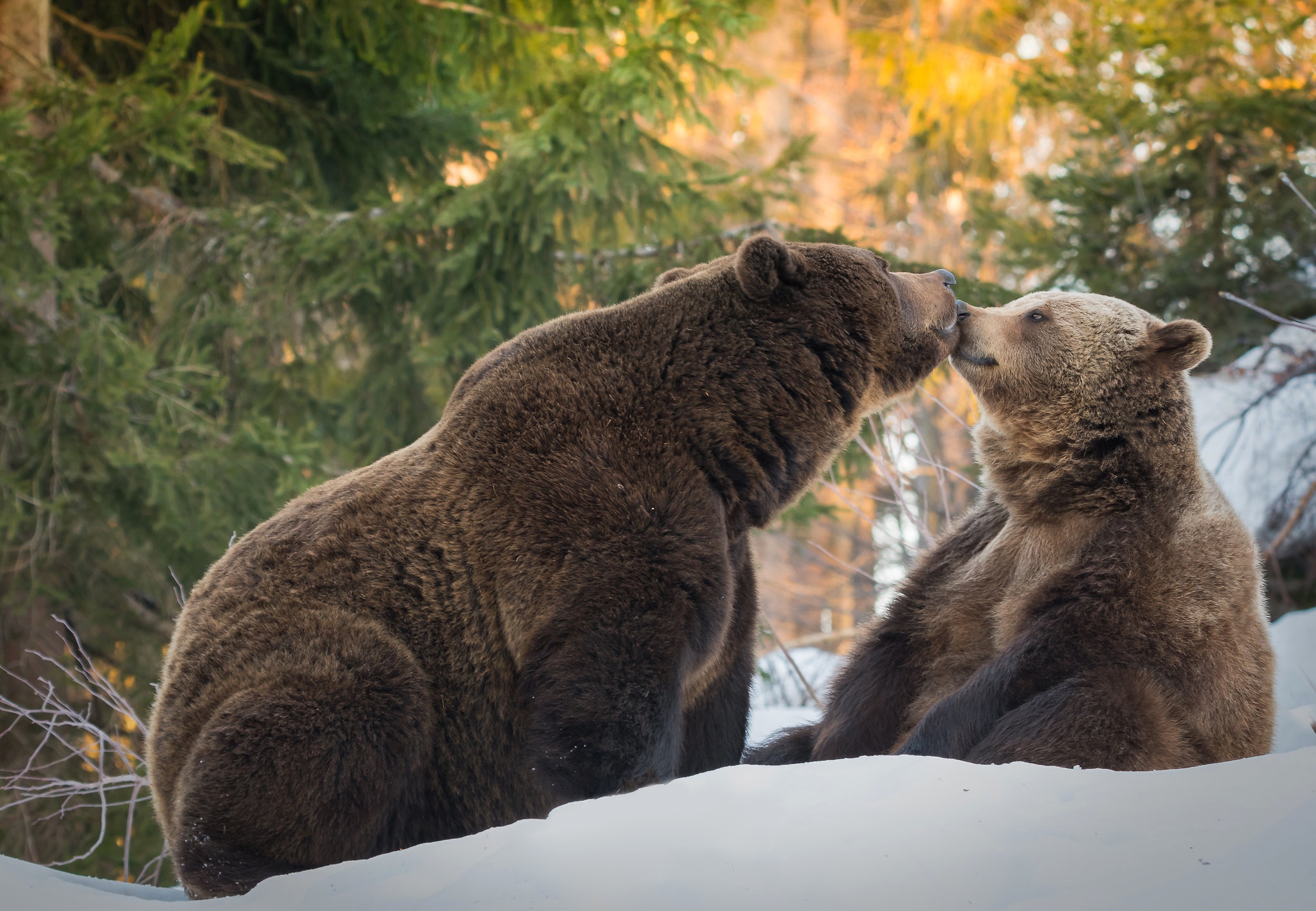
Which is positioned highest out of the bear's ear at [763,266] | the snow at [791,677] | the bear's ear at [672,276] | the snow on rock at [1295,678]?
the bear's ear at [763,266]

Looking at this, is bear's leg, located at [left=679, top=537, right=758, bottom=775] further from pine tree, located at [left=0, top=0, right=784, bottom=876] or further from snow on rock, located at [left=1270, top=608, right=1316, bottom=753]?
pine tree, located at [left=0, top=0, right=784, bottom=876]

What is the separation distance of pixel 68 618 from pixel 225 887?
6.55 m

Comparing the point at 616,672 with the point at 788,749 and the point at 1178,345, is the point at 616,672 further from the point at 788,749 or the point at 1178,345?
the point at 1178,345

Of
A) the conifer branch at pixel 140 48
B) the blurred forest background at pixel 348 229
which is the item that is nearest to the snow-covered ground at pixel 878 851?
the blurred forest background at pixel 348 229

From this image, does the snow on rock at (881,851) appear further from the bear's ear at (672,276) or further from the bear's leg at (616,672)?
the bear's ear at (672,276)

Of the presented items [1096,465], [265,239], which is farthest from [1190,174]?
[265,239]

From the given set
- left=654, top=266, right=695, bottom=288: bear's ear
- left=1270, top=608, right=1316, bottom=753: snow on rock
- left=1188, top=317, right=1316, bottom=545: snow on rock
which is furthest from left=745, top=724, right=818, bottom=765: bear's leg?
left=1188, top=317, right=1316, bottom=545: snow on rock

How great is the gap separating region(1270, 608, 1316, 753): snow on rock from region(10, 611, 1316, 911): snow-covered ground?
2457 mm

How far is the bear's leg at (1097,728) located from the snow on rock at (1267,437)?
480 centimetres

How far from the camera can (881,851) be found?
86.3 inches

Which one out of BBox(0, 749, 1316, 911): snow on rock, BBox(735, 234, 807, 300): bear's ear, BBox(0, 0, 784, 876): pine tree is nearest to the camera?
BBox(0, 749, 1316, 911): snow on rock

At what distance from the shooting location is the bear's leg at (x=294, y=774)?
2.58m

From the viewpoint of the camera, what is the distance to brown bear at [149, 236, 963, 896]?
2.65 meters

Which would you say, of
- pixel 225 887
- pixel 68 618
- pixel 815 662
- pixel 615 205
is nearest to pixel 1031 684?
pixel 225 887
